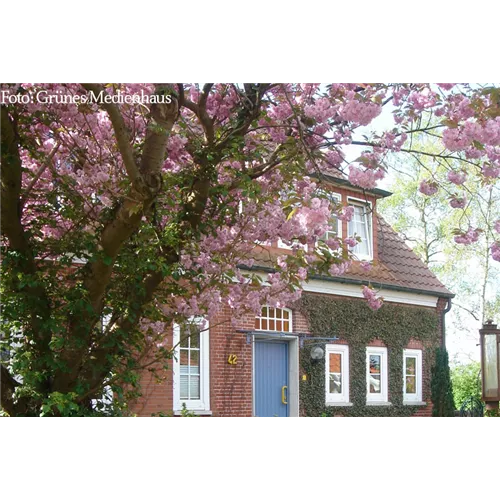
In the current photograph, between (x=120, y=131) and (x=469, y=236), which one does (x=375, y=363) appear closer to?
(x=469, y=236)

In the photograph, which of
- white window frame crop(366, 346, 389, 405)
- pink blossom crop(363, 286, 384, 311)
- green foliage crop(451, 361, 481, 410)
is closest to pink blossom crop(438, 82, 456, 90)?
pink blossom crop(363, 286, 384, 311)

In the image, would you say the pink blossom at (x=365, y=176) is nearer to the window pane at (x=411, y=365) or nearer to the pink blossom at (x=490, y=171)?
the pink blossom at (x=490, y=171)

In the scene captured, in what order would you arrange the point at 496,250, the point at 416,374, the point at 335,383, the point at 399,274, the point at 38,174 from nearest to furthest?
1. the point at 38,174
2. the point at 496,250
3. the point at 335,383
4. the point at 399,274
5. the point at 416,374

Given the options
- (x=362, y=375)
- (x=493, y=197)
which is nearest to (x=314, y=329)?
(x=362, y=375)

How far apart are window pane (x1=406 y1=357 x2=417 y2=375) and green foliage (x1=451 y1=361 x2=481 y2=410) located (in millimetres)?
735

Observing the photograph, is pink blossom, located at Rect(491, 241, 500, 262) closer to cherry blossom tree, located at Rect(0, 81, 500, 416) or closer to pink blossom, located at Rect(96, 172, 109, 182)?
cherry blossom tree, located at Rect(0, 81, 500, 416)

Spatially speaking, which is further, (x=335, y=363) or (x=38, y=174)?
(x=335, y=363)

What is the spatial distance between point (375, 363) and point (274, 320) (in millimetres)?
2408

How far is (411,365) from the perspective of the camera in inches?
473

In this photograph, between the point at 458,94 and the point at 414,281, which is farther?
the point at 414,281

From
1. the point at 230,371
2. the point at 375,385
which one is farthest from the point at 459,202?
the point at 375,385
